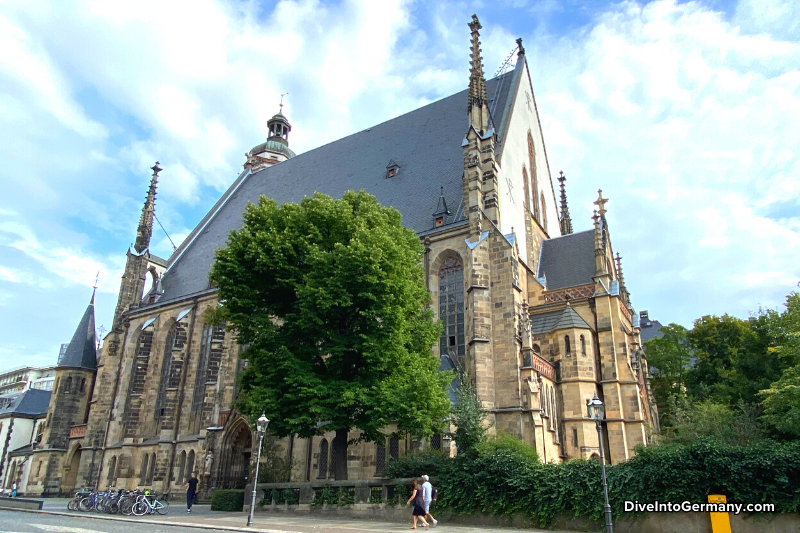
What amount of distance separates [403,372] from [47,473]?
31022 millimetres

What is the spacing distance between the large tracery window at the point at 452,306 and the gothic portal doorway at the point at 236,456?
10.7 meters

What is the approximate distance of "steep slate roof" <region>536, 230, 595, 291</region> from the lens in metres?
25.9

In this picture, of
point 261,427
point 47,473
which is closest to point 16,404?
point 47,473

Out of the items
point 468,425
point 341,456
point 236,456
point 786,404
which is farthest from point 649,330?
point 341,456

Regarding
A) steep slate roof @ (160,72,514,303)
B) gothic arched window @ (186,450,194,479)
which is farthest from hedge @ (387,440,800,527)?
gothic arched window @ (186,450,194,479)

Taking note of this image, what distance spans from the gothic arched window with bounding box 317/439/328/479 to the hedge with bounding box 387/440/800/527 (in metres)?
8.58

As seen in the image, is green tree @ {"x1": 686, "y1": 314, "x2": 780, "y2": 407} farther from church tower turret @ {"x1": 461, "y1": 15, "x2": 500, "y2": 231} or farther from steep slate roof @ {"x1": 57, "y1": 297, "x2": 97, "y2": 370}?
steep slate roof @ {"x1": 57, "y1": 297, "x2": 97, "y2": 370}

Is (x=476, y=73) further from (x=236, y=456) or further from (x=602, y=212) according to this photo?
(x=236, y=456)

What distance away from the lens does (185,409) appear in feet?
101

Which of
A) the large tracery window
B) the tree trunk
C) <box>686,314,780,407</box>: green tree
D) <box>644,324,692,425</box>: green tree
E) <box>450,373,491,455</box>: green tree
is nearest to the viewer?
<box>450,373,491,455</box>: green tree

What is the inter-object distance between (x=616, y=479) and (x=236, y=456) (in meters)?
19.3

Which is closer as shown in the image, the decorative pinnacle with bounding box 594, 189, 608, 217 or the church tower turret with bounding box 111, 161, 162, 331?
the decorative pinnacle with bounding box 594, 189, 608, 217

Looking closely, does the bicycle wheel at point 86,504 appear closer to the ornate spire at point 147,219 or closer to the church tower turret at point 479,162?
the church tower turret at point 479,162

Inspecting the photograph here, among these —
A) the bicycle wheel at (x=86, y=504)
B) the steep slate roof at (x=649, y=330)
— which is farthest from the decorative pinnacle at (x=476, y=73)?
the steep slate roof at (x=649, y=330)
